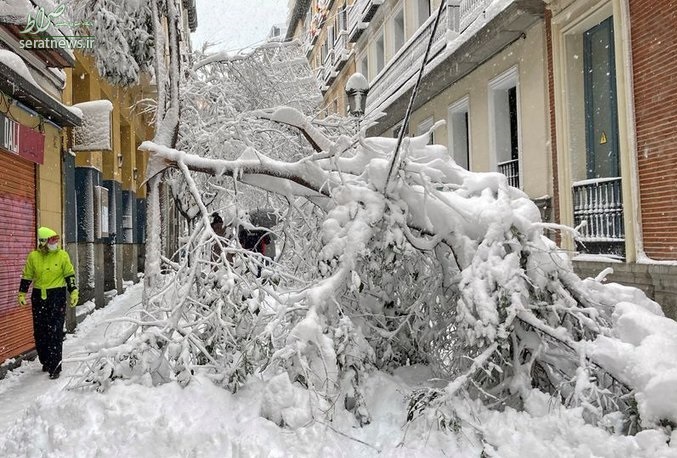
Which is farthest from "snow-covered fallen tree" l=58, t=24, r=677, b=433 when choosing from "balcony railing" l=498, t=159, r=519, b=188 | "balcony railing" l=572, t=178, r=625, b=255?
"balcony railing" l=498, t=159, r=519, b=188

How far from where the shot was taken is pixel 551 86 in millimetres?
10117

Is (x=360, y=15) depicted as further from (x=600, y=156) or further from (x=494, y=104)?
(x=600, y=156)

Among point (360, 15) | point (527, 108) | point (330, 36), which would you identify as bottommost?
point (527, 108)

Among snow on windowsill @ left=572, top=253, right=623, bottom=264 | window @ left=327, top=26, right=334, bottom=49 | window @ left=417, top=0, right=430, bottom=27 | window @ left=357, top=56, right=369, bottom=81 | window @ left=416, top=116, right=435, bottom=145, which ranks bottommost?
snow on windowsill @ left=572, top=253, right=623, bottom=264

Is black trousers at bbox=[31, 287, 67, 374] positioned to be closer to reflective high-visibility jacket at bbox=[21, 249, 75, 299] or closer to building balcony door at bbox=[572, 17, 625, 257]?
reflective high-visibility jacket at bbox=[21, 249, 75, 299]

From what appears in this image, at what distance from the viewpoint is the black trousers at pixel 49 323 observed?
23.3 feet

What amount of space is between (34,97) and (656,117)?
8342mm

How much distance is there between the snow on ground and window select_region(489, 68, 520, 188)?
28.7ft

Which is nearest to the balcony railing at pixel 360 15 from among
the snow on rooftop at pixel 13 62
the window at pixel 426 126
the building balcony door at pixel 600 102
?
the window at pixel 426 126

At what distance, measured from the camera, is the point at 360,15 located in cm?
2172

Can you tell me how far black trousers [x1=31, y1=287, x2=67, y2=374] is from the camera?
7102 mm

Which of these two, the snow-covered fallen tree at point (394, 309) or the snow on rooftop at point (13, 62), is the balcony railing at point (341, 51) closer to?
the snow on rooftop at point (13, 62)

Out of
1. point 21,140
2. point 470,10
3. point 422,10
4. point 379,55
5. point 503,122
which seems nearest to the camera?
point 21,140

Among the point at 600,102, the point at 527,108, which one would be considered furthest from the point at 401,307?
the point at 527,108
